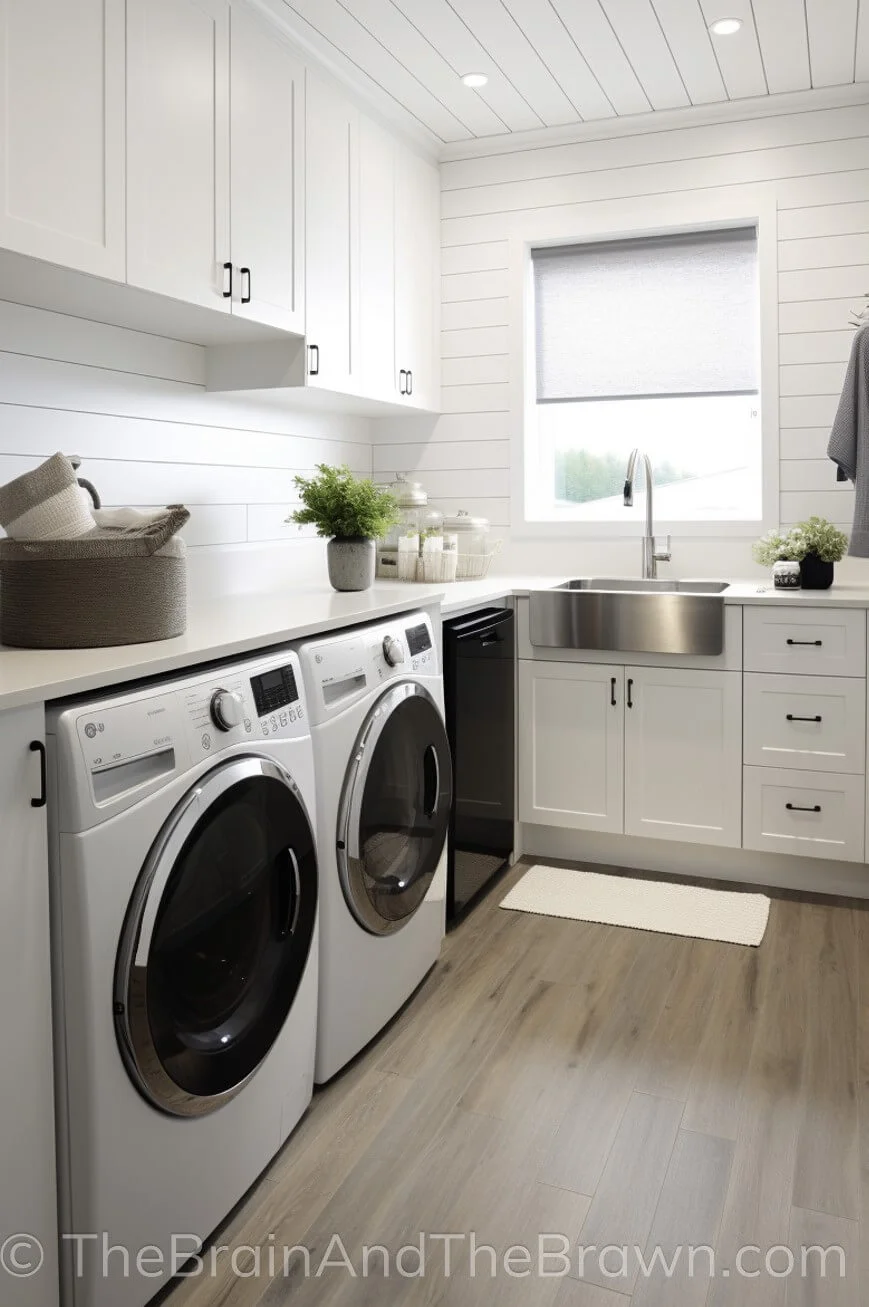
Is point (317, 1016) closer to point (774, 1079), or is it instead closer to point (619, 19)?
point (774, 1079)

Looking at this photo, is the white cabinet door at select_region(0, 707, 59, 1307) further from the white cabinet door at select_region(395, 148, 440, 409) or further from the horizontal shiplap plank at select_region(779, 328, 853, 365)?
the horizontal shiplap plank at select_region(779, 328, 853, 365)

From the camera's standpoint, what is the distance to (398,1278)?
1.56 metres

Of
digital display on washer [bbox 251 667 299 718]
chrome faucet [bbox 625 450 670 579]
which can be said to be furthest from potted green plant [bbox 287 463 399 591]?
chrome faucet [bbox 625 450 670 579]

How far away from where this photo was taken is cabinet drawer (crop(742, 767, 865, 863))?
3.01m

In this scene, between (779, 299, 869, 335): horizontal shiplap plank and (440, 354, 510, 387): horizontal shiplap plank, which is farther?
(440, 354, 510, 387): horizontal shiplap plank

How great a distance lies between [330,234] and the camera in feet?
9.76

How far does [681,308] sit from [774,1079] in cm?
266

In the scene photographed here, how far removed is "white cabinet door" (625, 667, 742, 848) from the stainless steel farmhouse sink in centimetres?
10

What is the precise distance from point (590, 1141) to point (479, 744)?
4.18 feet

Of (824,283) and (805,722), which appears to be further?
(824,283)

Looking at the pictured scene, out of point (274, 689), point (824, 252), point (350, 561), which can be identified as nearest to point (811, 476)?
point (824, 252)

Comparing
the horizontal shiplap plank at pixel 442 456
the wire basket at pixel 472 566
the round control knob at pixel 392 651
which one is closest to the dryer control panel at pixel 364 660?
the round control knob at pixel 392 651

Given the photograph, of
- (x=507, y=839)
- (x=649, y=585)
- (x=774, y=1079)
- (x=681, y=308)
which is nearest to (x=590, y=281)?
(x=681, y=308)

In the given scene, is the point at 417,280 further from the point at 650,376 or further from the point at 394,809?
the point at 394,809
